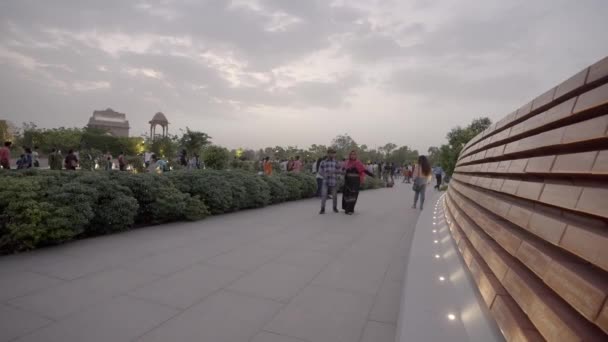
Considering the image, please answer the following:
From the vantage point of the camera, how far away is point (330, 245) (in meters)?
5.35

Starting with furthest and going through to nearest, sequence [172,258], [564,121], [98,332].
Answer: [172,258]
[98,332]
[564,121]

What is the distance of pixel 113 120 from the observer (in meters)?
85.7

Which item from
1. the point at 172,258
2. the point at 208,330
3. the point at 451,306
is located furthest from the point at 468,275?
the point at 172,258

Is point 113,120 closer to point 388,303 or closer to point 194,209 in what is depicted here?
point 194,209

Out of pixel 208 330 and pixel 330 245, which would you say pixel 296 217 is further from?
pixel 208 330

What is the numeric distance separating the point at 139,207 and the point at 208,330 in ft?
13.9

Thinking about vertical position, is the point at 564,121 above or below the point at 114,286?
above

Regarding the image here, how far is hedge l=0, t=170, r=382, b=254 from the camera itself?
4.20 m

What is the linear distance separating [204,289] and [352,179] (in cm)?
575

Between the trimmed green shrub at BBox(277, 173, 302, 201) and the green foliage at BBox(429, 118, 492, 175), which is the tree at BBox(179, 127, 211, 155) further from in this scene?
the green foliage at BBox(429, 118, 492, 175)

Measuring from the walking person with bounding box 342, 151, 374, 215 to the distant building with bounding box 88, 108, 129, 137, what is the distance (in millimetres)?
89348

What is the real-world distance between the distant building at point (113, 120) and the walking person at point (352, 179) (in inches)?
3518

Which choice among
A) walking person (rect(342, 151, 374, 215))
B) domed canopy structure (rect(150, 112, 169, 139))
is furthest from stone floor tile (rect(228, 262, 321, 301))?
domed canopy structure (rect(150, 112, 169, 139))

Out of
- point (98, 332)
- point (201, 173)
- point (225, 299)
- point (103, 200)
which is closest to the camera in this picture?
point (98, 332)
